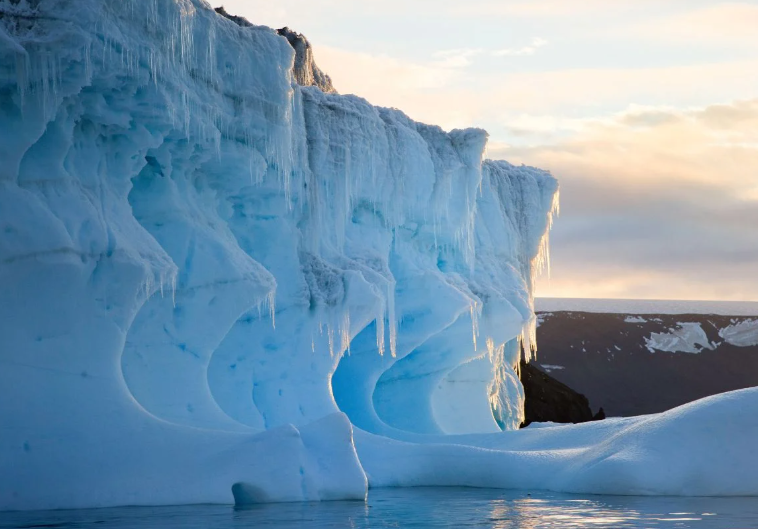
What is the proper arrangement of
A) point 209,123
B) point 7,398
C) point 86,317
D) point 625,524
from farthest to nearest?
point 209,123 < point 86,317 < point 7,398 < point 625,524

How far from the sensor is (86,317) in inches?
426

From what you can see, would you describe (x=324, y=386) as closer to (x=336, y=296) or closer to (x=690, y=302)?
(x=336, y=296)

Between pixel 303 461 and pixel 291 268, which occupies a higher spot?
pixel 291 268

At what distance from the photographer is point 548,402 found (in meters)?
32.8

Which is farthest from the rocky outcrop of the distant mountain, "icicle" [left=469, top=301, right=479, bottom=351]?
the distant mountain

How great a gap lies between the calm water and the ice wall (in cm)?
49

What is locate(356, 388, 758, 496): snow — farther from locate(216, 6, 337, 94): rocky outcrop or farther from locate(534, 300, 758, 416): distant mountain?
locate(534, 300, 758, 416): distant mountain

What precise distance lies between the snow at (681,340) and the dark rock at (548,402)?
14.7 metres

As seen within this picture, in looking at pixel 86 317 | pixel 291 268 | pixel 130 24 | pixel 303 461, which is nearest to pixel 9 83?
pixel 130 24

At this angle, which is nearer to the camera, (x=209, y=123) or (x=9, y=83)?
(x=9, y=83)

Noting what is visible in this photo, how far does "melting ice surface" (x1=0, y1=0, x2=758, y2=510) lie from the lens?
10305 mm

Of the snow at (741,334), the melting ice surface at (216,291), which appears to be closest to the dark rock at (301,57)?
the melting ice surface at (216,291)

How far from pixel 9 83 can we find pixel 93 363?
9.45 feet

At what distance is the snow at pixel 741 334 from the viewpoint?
4675 cm
